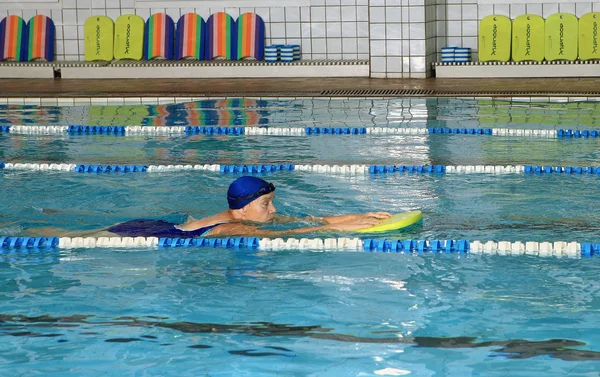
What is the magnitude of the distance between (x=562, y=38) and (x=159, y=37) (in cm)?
550

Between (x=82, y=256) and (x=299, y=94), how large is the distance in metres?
6.23

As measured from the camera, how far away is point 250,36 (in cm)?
1355

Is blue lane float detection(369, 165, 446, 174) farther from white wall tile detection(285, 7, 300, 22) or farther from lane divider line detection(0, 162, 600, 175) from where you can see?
white wall tile detection(285, 7, 300, 22)

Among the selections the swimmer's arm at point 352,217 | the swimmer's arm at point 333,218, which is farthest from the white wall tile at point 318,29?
the swimmer's arm at point 352,217

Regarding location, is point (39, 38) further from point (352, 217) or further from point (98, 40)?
point (352, 217)

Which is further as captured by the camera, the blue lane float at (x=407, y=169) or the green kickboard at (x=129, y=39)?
the green kickboard at (x=129, y=39)

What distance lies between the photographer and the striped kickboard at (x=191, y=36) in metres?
Result: 13.7

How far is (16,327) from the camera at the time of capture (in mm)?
3754

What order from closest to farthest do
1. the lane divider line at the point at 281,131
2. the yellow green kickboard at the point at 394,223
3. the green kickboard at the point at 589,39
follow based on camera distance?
the yellow green kickboard at the point at 394,223 < the lane divider line at the point at 281,131 < the green kickboard at the point at 589,39

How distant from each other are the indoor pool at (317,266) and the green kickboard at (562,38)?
165 inches

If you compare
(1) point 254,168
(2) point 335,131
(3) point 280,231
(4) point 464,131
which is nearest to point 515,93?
(4) point 464,131

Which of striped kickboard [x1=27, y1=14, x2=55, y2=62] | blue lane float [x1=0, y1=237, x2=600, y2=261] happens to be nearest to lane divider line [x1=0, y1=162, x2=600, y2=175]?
blue lane float [x1=0, y1=237, x2=600, y2=261]

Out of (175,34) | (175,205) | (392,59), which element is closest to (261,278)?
(175,205)

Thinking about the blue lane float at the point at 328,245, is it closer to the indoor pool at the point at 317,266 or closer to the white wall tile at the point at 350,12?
the indoor pool at the point at 317,266
